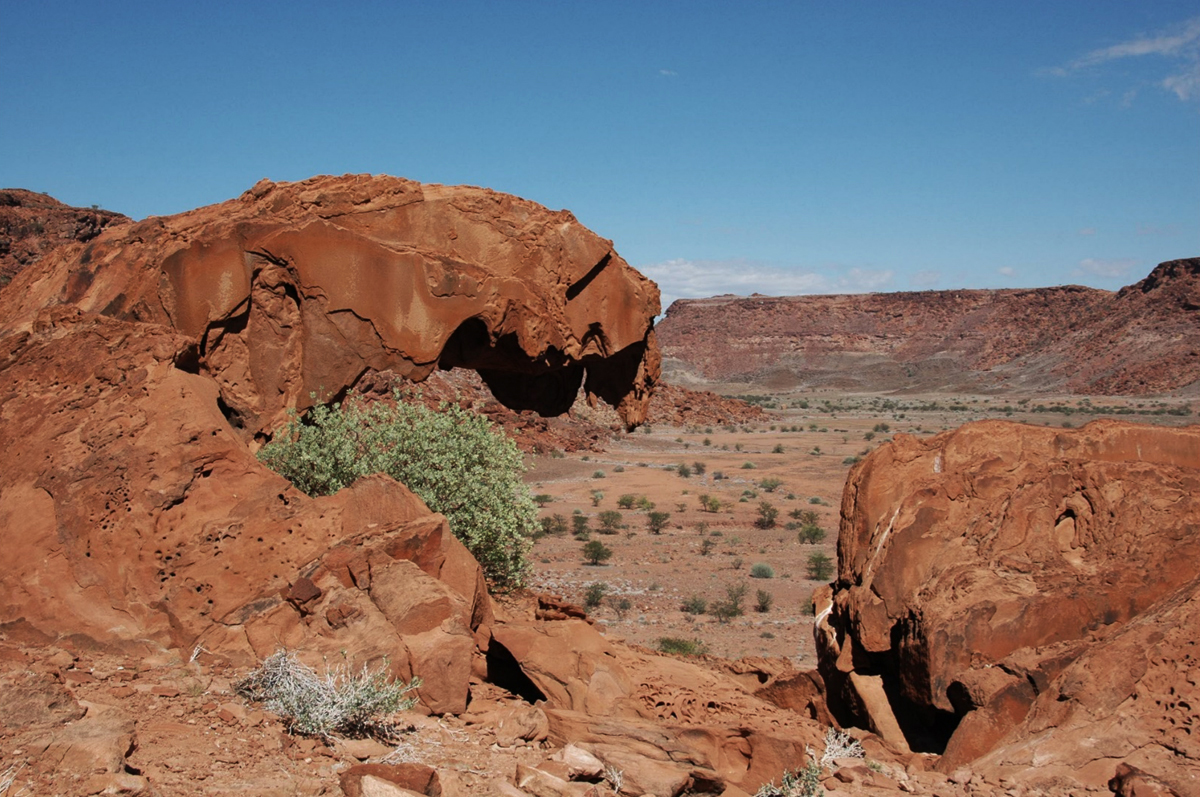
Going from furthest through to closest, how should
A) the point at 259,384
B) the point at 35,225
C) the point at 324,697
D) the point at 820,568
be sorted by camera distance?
the point at 35,225, the point at 820,568, the point at 259,384, the point at 324,697

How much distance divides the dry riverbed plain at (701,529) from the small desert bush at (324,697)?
581 cm

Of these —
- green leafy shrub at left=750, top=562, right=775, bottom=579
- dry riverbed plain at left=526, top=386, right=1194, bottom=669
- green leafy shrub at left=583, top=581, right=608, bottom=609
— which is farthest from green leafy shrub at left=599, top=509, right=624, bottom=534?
green leafy shrub at left=583, top=581, right=608, bottom=609

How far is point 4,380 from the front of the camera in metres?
7.64

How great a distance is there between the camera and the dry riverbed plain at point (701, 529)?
15977mm

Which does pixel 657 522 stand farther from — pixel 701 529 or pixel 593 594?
pixel 593 594

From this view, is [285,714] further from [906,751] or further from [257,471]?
[906,751]

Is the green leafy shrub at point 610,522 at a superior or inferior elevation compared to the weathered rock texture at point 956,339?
inferior

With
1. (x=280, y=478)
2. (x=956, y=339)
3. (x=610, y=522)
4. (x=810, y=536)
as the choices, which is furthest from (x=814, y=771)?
(x=956, y=339)

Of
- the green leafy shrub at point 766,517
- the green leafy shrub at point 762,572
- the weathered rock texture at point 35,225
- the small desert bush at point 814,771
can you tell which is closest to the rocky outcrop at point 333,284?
the small desert bush at point 814,771

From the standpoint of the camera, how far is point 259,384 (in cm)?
916

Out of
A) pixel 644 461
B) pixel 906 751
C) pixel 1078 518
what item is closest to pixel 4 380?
pixel 906 751

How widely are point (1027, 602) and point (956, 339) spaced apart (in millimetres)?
100506

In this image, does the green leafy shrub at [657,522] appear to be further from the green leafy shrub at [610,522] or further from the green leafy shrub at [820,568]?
the green leafy shrub at [820,568]

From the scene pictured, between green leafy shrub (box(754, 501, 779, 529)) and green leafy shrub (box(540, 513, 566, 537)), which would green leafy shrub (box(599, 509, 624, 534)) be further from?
green leafy shrub (box(754, 501, 779, 529))
